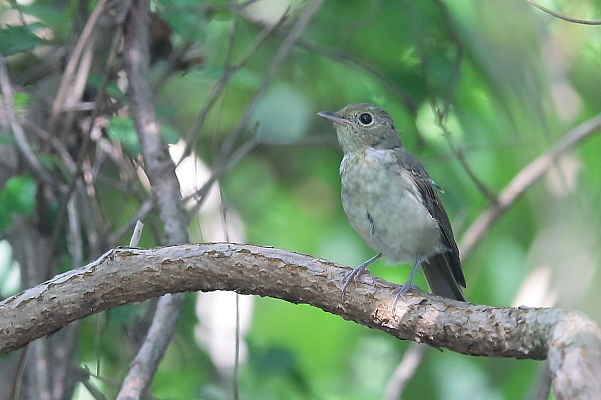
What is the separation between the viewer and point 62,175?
→ 13.6 feet

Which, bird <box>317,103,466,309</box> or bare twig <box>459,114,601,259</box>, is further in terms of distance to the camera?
bare twig <box>459,114,601,259</box>

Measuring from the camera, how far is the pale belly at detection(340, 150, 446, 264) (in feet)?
12.1

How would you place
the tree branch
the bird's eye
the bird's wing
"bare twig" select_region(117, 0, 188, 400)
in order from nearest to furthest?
the tree branch → "bare twig" select_region(117, 0, 188, 400) → the bird's wing → the bird's eye

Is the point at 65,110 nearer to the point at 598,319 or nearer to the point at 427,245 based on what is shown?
the point at 427,245

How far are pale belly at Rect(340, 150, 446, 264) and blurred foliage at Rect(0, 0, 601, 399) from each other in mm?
519

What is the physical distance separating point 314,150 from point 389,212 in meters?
1.76

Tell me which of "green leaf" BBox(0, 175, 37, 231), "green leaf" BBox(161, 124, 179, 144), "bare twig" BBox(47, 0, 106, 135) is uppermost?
"bare twig" BBox(47, 0, 106, 135)

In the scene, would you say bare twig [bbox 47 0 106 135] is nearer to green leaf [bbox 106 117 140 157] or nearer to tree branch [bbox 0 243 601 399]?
green leaf [bbox 106 117 140 157]

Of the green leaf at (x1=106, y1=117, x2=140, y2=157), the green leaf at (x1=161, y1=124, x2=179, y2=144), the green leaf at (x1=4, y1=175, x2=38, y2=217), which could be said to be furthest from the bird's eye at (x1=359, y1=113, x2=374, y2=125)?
the green leaf at (x1=4, y1=175, x2=38, y2=217)

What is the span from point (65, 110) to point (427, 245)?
1937 mm

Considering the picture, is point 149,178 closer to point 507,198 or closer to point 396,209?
point 396,209

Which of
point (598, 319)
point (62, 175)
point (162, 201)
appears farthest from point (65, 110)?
point (598, 319)

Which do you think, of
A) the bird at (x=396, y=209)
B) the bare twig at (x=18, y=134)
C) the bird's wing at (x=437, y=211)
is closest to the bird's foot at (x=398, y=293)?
the bird at (x=396, y=209)

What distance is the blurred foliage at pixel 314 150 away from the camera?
3933 mm
